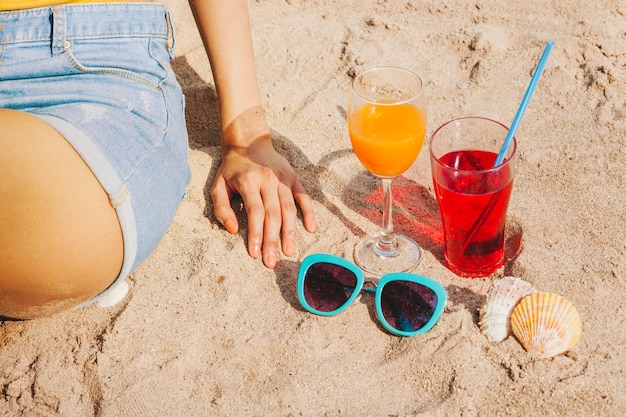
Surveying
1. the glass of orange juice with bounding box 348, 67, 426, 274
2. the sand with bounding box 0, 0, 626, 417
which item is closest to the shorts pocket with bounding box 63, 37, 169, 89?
the sand with bounding box 0, 0, 626, 417

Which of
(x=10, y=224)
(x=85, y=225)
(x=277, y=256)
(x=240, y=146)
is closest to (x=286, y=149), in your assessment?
(x=240, y=146)

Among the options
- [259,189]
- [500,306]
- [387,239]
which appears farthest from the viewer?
[259,189]

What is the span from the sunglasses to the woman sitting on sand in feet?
0.68

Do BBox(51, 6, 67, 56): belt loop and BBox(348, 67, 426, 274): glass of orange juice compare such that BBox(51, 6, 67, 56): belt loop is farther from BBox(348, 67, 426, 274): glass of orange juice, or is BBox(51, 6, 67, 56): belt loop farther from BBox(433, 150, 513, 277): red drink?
BBox(433, 150, 513, 277): red drink

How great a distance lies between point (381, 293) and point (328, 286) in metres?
0.18

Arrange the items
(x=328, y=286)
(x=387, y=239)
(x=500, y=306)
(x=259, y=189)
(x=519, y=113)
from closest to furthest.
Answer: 1. (x=519, y=113)
2. (x=500, y=306)
3. (x=328, y=286)
4. (x=387, y=239)
5. (x=259, y=189)

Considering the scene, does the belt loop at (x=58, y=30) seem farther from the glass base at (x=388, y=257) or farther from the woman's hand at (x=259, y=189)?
the glass base at (x=388, y=257)

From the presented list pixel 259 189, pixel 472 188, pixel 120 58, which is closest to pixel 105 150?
pixel 120 58

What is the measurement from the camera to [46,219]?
5.95 ft

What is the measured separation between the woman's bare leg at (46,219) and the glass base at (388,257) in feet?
2.73

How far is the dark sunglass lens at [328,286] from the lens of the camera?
2.06 meters

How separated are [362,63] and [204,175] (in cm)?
99

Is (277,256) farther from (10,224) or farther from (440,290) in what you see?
(10,224)

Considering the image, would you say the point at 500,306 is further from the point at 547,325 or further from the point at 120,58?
the point at 120,58
